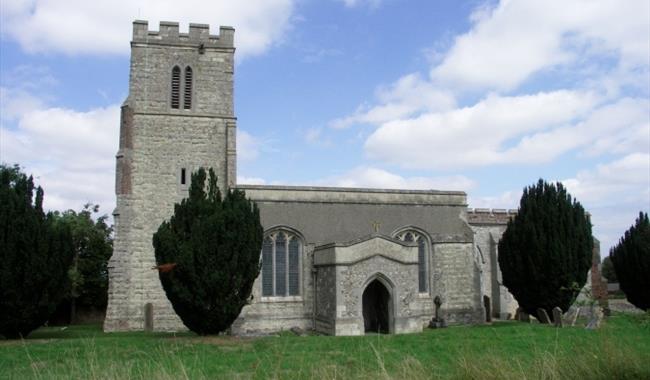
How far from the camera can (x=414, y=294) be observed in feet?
68.8

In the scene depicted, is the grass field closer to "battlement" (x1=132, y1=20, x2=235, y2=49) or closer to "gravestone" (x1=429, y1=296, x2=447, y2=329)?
"gravestone" (x1=429, y1=296, x2=447, y2=329)

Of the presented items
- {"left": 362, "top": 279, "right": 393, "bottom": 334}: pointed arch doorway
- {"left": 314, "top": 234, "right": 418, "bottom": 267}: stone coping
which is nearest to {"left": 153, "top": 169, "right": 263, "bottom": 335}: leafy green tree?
{"left": 314, "top": 234, "right": 418, "bottom": 267}: stone coping

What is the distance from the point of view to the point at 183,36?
2491 centimetres

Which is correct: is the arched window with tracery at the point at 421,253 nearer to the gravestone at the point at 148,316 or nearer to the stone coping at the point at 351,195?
the stone coping at the point at 351,195

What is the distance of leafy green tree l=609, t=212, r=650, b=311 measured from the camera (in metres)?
25.7

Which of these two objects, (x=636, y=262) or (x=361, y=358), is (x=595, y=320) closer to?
(x=636, y=262)

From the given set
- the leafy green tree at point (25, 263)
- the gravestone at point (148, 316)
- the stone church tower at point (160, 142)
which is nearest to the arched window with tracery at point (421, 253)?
the stone church tower at point (160, 142)

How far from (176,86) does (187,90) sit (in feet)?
1.60

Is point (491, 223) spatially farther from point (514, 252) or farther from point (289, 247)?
point (289, 247)

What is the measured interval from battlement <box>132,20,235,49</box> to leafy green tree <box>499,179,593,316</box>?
14.3 m

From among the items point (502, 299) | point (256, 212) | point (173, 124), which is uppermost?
point (173, 124)

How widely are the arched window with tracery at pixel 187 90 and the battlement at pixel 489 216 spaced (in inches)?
587

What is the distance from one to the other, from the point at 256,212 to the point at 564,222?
476 inches

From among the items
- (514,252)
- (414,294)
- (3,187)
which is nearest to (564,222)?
(514,252)
